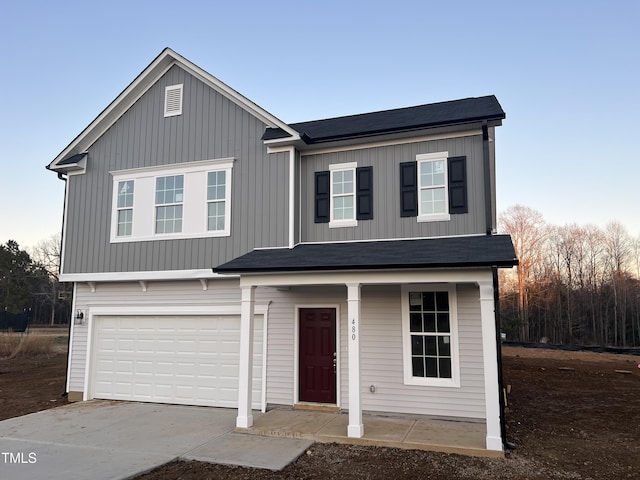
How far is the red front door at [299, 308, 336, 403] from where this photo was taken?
9.58 m

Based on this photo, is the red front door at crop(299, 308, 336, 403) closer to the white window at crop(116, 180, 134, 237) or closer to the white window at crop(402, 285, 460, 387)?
the white window at crop(402, 285, 460, 387)

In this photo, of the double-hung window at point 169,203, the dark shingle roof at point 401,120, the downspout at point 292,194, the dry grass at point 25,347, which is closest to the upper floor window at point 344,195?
the downspout at point 292,194

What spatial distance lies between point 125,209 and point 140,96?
306cm

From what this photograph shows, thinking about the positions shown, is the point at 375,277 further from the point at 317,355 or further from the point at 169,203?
the point at 169,203

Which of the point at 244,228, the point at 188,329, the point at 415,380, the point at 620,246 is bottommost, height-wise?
the point at 415,380

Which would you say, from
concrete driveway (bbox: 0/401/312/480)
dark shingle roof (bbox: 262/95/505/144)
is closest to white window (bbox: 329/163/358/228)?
dark shingle roof (bbox: 262/95/505/144)

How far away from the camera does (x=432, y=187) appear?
31.4 ft

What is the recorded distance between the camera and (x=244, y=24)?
13.8m

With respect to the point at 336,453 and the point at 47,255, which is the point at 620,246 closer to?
the point at 336,453

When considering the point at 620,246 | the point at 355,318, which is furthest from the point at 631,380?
the point at 620,246

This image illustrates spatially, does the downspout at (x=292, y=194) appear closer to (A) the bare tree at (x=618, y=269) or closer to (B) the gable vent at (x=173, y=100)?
(B) the gable vent at (x=173, y=100)

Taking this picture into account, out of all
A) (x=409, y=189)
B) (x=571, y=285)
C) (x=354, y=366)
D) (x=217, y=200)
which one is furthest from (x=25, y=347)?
(x=571, y=285)

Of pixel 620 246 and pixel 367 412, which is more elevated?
pixel 620 246

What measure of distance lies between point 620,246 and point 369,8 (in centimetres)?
3836
